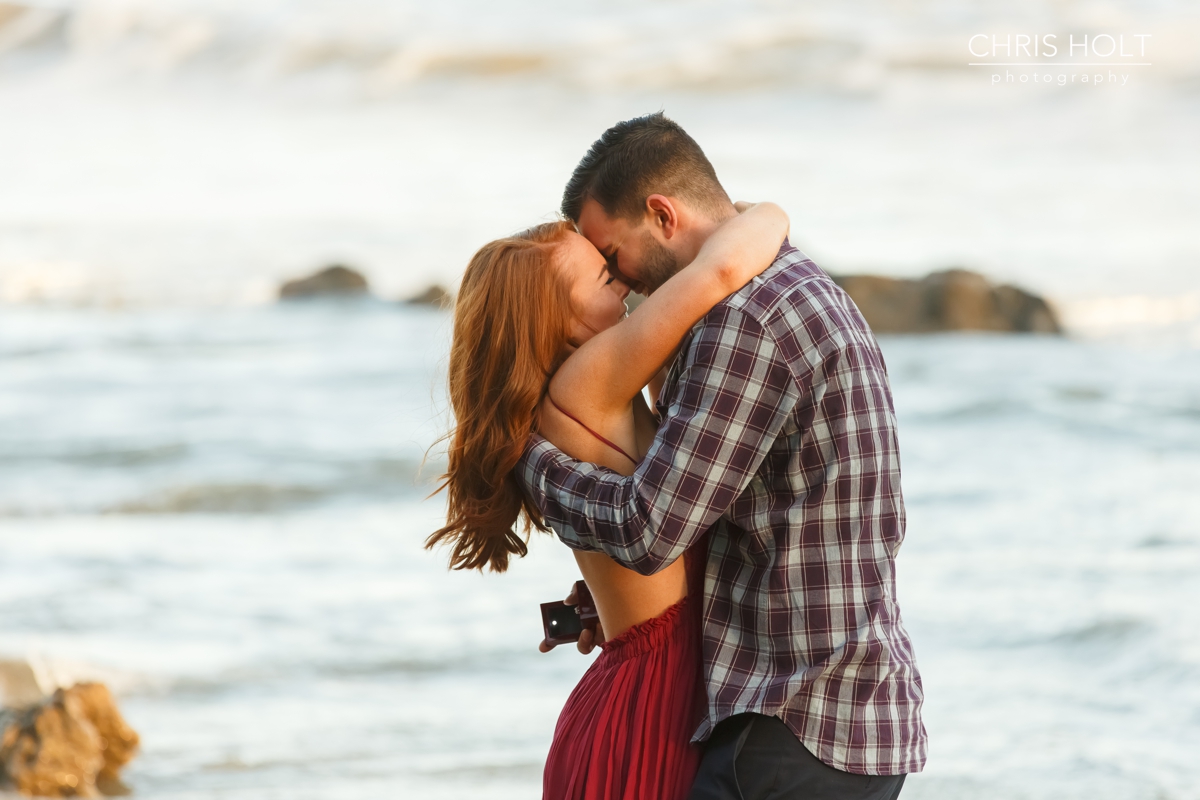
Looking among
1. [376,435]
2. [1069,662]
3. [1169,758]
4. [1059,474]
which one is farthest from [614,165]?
[376,435]

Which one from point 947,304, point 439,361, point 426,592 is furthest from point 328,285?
point 439,361

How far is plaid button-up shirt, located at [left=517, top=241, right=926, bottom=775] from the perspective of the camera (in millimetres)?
1665

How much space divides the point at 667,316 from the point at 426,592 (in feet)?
16.4

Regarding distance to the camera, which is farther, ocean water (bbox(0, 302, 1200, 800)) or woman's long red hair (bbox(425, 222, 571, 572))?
ocean water (bbox(0, 302, 1200, 800))

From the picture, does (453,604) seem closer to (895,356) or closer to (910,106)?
(895,356)

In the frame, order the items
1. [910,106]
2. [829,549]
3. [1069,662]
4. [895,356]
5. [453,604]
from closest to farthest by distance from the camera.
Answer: [829,549] < [1069,662] < [453,604] < [895,356] < [910,106]

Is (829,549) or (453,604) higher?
(829,549)

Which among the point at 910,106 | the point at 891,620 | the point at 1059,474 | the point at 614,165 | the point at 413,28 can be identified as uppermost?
the point at 413,28

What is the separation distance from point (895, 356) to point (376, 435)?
21.0 feet

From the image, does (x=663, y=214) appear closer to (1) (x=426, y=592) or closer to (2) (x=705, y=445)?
(2) (x=705, y=445)

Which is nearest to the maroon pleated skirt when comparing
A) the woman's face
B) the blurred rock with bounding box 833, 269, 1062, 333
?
the woman's face

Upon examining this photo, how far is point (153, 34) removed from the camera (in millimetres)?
28656

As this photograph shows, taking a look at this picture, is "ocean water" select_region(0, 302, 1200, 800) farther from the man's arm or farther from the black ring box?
the man's arm

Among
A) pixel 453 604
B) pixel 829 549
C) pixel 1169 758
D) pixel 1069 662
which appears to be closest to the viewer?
pixel 829 549
